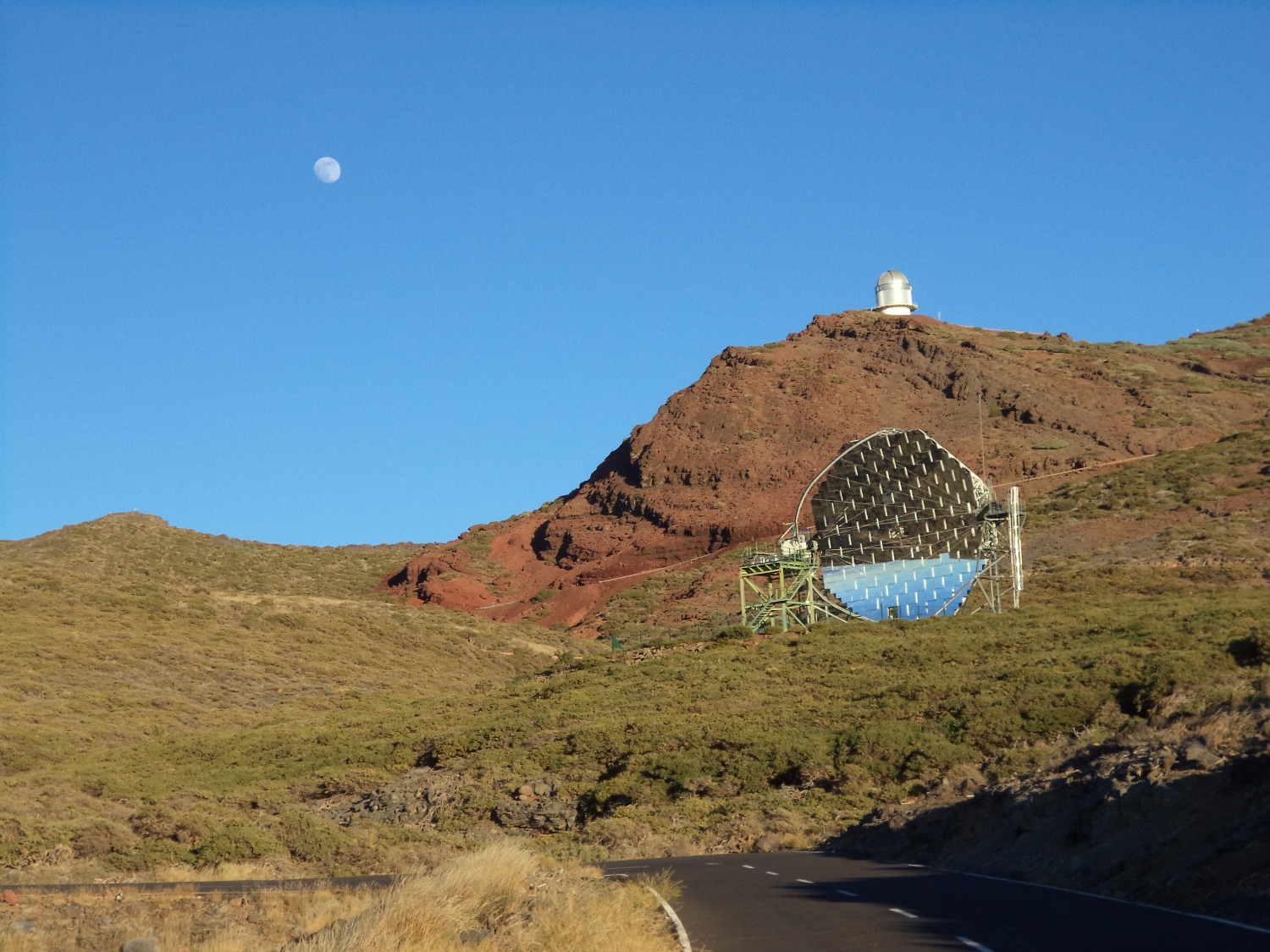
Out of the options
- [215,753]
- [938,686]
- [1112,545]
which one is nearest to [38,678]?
[215,753]

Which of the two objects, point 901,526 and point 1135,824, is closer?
point 1135,824

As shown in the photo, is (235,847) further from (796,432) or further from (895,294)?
(895,294)

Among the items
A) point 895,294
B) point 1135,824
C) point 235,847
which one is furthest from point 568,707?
point 895,294

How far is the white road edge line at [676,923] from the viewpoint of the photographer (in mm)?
12179

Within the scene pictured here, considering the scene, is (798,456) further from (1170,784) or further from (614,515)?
(1170,784)

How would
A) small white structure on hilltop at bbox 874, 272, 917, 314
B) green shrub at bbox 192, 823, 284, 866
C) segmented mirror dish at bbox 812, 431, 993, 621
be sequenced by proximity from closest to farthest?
green shrub at bbox 192, 823, 284, 866, segmented mirror dish at bbox 812, 431, 993, 621, small white structure on hilltop at bbox 874, 272, 917, 314

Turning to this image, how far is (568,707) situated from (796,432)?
63776mm

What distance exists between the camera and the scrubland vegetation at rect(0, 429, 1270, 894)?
90.9 ft

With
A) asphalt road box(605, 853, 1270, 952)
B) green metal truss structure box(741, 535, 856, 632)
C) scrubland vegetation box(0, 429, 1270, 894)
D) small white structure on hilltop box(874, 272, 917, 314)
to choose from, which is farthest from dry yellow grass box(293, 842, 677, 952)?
small white structure on hilltop box(874, 272, 917, 314)

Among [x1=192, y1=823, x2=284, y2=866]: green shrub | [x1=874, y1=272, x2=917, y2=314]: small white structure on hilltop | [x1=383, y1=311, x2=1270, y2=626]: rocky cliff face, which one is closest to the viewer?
[x1=192, y1=823, x2=284, y2=866]: green shrub

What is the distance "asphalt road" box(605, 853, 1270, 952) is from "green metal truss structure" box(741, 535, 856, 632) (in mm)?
32856

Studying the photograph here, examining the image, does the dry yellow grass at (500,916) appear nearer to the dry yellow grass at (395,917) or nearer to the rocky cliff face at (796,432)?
the dry yellow grass at (395,917)

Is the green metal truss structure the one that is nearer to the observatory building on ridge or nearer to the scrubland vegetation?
the observatory building on ridge

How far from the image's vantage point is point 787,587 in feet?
178
